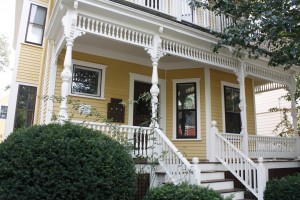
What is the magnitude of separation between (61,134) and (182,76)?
6.31 m

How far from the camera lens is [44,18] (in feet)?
39.7

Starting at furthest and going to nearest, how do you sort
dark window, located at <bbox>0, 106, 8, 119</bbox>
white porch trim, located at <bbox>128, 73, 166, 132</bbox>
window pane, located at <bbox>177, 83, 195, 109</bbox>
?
dark window, located at <bbox>0, 106, 8, 119</bbox>
window pane, located at <bbox>177, 83, 195, 109</bbox>
white porch trim, located at <bbox>128, 73, 166, 132</bbox>

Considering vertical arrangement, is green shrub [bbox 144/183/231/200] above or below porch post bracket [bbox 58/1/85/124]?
below

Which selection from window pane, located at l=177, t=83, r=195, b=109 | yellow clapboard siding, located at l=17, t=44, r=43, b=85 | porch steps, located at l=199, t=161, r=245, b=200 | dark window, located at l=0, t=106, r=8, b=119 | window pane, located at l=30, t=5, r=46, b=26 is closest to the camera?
porch steps, located at l=199, t=161, r=245, b=200

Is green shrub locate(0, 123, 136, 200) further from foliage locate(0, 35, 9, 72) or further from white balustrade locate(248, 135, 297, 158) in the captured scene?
foliage locate(0, 35, 9, 72)

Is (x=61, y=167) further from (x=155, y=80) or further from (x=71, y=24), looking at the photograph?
(x=155, y=80)

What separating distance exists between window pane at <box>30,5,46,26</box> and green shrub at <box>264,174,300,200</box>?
10197 millimetres

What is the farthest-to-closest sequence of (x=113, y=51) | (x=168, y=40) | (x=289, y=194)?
(x=113, y=51), (x=168, y=40), (x=289, y=194)

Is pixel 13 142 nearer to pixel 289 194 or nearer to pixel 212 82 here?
pixel 289 194

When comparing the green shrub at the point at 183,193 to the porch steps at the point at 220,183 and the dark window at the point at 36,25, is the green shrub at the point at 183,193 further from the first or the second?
the dark window at the point at 36,25

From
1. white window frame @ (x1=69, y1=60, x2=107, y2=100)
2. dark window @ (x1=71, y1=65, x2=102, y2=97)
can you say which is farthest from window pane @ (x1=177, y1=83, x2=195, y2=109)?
dark window @ (x1=71, y1=65, x2=102, y2=97)

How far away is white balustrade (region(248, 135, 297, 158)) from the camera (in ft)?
31.6

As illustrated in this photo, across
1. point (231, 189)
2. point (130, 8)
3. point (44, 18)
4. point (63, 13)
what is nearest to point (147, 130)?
point (231, 189)

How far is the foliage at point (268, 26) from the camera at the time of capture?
7.21m
